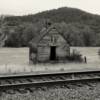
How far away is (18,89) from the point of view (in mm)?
9930

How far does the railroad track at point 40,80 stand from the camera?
1025 cm

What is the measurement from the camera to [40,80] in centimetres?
1214

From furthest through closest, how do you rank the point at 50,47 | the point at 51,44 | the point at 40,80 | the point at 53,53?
the point at 53,53, the point at 50,47, the point at 51,44, the point at 40,80

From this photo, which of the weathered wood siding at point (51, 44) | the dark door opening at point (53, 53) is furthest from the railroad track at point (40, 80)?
the dark door opening at point (53, 53)

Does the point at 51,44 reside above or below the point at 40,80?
above

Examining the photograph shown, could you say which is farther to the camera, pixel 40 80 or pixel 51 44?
pixel 51 44

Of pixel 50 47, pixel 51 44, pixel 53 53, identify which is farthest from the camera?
pixel 53 53

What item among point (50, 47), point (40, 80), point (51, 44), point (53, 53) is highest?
point (51, 44)

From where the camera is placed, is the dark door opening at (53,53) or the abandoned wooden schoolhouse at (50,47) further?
the dark door opening at (53,53)

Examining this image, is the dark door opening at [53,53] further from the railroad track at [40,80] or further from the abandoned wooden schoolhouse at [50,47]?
the railroad track at [40,80]

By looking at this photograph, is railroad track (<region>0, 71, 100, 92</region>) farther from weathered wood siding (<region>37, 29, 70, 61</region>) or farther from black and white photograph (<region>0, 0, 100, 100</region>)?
weathered wood siding (<region>37, 29, 70, 61</region>)

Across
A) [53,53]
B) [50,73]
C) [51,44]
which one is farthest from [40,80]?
[53,53]

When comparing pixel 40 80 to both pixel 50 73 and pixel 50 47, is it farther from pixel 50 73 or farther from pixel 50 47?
pixel 50 47

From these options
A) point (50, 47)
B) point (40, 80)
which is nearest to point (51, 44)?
point (50, 47)
